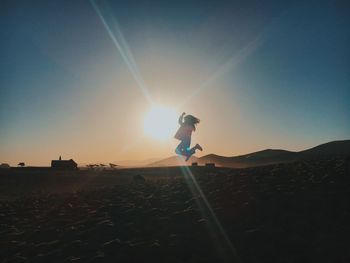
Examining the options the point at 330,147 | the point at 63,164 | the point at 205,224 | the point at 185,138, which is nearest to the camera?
the point at 205,224

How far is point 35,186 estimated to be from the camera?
2228cm

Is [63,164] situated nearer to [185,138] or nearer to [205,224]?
[185,138]

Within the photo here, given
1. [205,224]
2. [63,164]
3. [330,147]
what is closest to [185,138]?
[205,224]

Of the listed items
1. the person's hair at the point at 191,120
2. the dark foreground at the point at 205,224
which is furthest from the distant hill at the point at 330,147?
the dark foreground at the point at 205,224

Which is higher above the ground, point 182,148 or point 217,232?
point 182,148

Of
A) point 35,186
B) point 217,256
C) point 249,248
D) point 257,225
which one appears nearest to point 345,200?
point 257,225

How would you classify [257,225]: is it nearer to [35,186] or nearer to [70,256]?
[70,256]

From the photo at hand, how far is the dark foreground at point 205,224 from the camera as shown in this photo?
665cm

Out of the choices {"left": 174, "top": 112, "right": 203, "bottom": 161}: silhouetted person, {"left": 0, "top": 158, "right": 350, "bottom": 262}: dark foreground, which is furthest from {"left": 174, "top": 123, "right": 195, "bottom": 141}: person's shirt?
{"left": 0, "top": 158, "right": 350, "bottom": 262}: dark foreground

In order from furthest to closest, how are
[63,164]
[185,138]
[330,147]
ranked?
[330,147] < [63,164] < [185,138]

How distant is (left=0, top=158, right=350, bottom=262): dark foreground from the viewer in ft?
21.8

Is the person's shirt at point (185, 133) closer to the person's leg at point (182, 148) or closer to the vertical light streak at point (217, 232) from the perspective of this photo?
the person's leg at point (182, 148)

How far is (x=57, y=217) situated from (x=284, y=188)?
699 cm

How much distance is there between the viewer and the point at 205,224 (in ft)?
27.0
